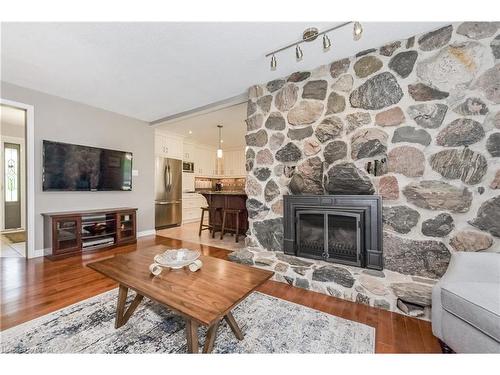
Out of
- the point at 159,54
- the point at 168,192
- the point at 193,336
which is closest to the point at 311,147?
the point at 159,54

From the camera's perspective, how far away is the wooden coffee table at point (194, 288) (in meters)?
1.08

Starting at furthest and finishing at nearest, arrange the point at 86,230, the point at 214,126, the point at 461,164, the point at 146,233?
the point at 214,126, the point at 146,233, the point at 86,230, the point at 461,164

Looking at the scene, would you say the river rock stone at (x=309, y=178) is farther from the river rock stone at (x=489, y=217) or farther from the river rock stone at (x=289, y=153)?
the river rock stone at (x=489, y=217)

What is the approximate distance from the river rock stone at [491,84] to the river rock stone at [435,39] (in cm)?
46

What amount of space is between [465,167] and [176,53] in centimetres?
305

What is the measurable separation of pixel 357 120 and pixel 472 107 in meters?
0.91

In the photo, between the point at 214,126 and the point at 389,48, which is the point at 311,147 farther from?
the point at 214,126

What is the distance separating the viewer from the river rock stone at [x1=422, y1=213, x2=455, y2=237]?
193 centimetres

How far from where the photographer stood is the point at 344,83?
2.43 m

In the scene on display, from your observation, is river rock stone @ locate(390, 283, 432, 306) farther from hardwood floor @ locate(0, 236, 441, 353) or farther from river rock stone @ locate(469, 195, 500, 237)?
river rock stone @ locate(469, 195, 500, 237)

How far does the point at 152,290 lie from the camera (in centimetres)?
125

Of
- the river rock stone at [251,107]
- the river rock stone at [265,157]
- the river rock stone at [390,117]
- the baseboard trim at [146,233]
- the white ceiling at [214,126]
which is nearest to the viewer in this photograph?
the river rock stone at [390,117]

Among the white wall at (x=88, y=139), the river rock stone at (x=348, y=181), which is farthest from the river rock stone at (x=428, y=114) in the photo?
the white wall at (x=88, y=139)
